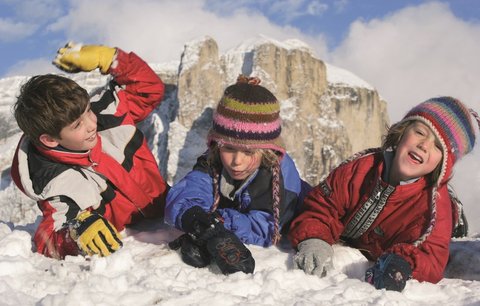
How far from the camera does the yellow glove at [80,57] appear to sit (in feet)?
11.3

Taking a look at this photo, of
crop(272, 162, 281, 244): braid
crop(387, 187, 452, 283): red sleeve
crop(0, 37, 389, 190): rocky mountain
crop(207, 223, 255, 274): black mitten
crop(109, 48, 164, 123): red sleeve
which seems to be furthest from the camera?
crop(0, 37, 389, 190): rocky mountain

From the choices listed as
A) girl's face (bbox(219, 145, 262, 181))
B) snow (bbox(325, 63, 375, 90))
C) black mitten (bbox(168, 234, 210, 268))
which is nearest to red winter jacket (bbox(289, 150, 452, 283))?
girl's face (bbox(219, 145, 262, 181))

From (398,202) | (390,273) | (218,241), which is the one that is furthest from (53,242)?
(398,202)

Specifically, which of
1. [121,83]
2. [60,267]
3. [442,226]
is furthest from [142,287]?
[121,83]

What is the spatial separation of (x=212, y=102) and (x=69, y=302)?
61.1m

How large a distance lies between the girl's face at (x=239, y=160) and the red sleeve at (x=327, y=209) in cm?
43

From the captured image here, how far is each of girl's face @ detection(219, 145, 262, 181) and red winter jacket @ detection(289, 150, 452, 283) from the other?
437mm

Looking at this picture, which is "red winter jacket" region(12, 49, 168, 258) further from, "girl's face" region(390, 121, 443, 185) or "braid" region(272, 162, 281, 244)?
"girl's face" region(390, 121, 443, 185)

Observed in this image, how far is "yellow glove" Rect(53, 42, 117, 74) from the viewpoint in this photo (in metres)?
3.45

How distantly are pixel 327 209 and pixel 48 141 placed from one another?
180 centimetres

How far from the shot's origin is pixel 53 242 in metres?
2.93

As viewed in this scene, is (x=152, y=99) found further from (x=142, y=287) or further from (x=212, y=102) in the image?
(x=212, y=102)

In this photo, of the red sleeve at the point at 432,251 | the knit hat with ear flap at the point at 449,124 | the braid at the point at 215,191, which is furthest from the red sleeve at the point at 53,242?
the knit hat with ear flap at the point at 449,124

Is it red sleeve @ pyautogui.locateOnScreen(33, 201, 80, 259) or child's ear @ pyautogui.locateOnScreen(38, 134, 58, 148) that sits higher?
child's ear @ pyautogui.locateOnScreen(38, 134, 58, 148)
